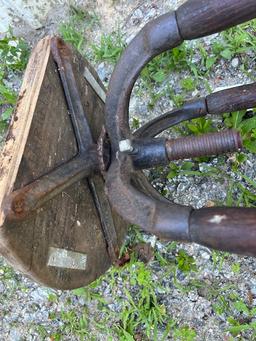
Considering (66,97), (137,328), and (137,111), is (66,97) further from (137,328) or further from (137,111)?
(137,328)

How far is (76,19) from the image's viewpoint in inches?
119

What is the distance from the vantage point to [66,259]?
69.4 inches

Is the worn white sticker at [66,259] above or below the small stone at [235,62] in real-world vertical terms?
below

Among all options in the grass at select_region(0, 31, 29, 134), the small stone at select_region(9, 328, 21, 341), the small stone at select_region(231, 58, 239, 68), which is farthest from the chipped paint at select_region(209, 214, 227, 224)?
the grass at select_region(0, 31, 29, 134)

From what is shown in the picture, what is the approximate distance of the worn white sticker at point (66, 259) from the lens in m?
1.69

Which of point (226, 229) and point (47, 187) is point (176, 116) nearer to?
point (47, 187)

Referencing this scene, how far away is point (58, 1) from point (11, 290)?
1.79 metres

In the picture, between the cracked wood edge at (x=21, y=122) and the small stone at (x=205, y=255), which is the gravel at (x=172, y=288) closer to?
the small stone at (x=205, y=255)

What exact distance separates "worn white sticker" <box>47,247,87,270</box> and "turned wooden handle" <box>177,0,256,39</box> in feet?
2.78

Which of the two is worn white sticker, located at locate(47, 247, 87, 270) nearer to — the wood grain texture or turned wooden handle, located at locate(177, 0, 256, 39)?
the wood grain texture

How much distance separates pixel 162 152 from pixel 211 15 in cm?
48

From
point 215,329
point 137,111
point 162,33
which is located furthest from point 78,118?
point 215,329

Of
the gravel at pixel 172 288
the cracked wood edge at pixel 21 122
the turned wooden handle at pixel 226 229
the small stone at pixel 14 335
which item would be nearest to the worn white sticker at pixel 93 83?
the cracked wood edge at pixel 21 122

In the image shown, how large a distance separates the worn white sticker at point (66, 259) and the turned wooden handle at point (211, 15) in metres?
→ 0.85
